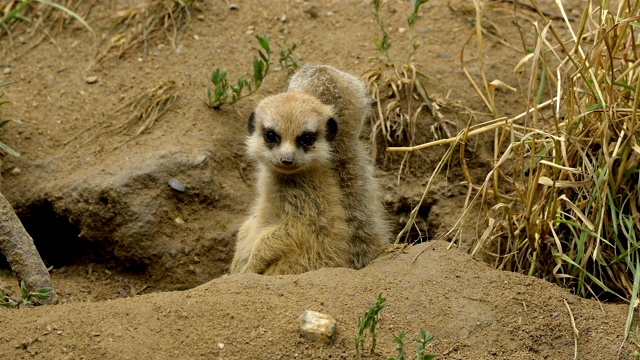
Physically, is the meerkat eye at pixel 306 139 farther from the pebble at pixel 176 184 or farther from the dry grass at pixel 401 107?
the pebble at pixel 176 184

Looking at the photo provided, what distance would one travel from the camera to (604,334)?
2.96 meters

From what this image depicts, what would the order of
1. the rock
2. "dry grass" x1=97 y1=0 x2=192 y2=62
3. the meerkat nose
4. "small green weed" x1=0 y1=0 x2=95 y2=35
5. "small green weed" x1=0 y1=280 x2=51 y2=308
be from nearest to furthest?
the rock
"small green weed" x1=0 y1=280 x2=51 y2=308
the meerkat nose
"small green weed" x1=0 y1=0 x2=95 y2=35
"dry grass" x1=97 y1=0 x2=192 y2=62

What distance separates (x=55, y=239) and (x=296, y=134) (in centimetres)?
176

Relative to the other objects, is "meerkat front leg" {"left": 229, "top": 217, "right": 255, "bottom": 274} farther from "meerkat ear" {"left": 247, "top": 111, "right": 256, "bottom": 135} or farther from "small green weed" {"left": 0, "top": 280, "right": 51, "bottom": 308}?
"small green weed" {"left": 0, "top": 280, "right": 51, "bottom": 308}

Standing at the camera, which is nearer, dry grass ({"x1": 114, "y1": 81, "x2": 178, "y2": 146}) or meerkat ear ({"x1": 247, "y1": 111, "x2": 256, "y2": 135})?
meerkat ear ({"x1": 247, "y1": 111, "x2": 256, "y2": 135})

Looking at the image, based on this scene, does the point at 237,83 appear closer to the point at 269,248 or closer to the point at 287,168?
the point at 287,168

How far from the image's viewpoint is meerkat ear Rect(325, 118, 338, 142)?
407 cm

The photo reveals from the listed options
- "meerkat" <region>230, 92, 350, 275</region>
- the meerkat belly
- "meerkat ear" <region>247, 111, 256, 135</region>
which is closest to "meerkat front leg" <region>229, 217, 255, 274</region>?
"meerkat" <region>230, 92, 350, 275</region>

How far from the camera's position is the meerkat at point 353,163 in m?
4.05

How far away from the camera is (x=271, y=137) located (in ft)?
13.3

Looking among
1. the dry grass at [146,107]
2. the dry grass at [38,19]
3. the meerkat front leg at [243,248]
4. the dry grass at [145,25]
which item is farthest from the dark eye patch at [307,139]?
the dry grass at [38,19]

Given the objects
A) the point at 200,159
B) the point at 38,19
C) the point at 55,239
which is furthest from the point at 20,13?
the point at 200,159

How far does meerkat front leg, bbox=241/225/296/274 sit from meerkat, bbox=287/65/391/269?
1.04 feet

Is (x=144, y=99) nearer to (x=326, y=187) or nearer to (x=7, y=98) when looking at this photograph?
(x=7, y=98)
